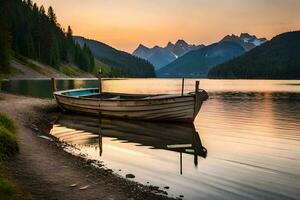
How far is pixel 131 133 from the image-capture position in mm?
30594

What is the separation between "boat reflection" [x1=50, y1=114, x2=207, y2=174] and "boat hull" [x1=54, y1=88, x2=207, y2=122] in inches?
33.8

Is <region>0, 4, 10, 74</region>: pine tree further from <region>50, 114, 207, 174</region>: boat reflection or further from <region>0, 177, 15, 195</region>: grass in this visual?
<region>0, 177, 15, 195</region>: grass

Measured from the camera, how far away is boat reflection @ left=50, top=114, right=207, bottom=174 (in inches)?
1009

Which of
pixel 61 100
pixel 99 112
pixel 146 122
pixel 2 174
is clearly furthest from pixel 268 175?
pixel 61 100

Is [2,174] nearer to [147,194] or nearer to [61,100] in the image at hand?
[147,194]

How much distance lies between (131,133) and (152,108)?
21.0 ft

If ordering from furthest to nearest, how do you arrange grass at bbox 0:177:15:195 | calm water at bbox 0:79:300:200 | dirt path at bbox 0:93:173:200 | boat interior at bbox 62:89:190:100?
boat interior at bbox 62:89:190:100 < calm water at bbox 0:79:300:200 < dirt path at bbox 0:93:173:200 < grass at bbox 0:177:15:195

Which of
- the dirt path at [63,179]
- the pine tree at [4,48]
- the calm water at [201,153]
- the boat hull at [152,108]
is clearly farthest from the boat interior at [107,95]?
the pine tree at [4,48]

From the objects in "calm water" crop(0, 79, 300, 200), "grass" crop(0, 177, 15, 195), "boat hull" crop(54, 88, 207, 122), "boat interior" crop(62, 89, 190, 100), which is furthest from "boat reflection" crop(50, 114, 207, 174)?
"grass" crop(0, 177, 15, 195)

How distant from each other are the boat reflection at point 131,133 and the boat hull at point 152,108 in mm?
859

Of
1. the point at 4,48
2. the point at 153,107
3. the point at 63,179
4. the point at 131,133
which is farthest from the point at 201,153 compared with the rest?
the point at 4,48

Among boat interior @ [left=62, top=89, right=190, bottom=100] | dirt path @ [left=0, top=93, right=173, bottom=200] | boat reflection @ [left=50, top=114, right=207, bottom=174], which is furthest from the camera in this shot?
boat interior @ [left=62, top=89, right=190, bottom=100]

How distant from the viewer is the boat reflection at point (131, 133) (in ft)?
84.1

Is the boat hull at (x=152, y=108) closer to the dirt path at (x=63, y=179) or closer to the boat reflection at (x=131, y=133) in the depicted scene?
the boat reflection at (x=131, y=133)
